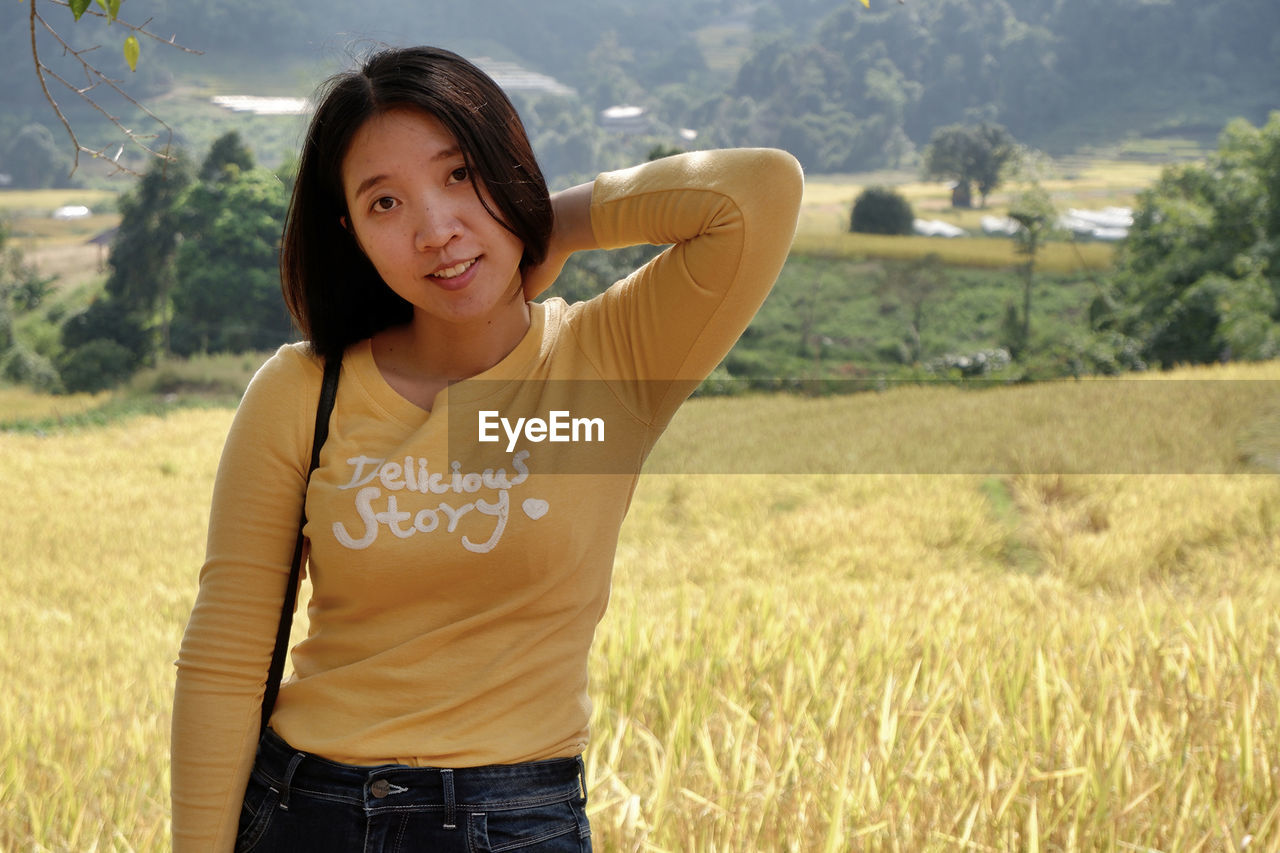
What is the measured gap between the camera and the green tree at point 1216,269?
29.2 m

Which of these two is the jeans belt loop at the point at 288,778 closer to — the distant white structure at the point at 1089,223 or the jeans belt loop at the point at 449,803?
the jeans belt loop at the point at 449,803

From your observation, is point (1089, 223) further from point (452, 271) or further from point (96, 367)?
point (452, 271)

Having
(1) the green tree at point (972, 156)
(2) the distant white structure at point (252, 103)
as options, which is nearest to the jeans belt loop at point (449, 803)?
(1) the green tree at point (972, 156)

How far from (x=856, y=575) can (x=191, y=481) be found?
1227cm

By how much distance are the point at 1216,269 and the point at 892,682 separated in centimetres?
3722

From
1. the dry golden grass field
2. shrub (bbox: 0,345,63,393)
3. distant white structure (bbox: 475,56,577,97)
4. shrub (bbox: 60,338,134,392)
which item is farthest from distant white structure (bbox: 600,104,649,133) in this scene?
the dry golden grass field

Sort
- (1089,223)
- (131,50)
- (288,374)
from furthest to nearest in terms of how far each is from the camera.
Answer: (1089,223), (131,50), (288,374)

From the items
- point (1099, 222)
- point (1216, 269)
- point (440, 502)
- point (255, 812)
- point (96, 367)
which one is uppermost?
point (1099, 222)

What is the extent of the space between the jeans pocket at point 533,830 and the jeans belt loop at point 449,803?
0.02 m

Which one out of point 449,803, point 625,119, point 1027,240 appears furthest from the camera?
point 625,119

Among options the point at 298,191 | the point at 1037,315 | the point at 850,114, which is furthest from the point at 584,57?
the point at 298,191

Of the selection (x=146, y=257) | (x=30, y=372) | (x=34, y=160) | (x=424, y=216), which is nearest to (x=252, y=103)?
(x=34, y=160)

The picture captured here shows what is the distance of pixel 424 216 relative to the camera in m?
1.18

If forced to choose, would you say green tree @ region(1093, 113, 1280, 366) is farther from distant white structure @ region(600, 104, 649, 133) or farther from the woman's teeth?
distant white structure @ region(600, 104, 649, 133)
